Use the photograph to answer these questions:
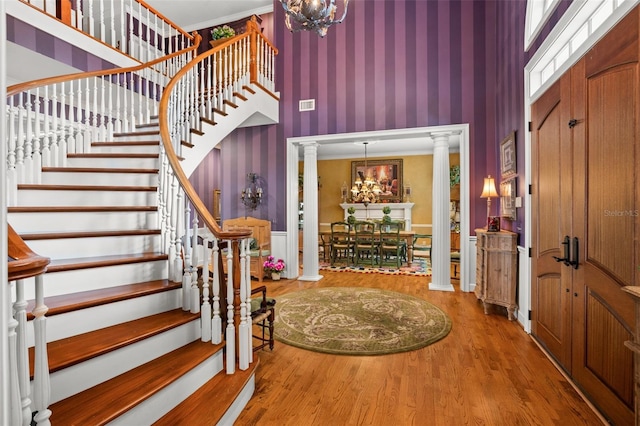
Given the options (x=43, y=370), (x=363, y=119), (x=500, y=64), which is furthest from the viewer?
(x=363, y=119)

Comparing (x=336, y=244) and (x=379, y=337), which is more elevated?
(x=336, y=244)

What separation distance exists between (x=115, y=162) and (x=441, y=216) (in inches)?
178

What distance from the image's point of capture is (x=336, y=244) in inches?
276

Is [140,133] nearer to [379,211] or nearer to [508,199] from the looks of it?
[508,199]

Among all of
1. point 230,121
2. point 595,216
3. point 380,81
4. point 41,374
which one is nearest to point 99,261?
point 41,374

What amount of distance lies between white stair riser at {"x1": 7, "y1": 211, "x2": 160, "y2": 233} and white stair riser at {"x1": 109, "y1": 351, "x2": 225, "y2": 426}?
1.34m

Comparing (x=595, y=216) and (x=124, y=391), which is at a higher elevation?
(x=595, y=216)

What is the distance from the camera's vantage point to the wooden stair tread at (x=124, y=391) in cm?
131

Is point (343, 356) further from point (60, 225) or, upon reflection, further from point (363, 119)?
point (363, 119)

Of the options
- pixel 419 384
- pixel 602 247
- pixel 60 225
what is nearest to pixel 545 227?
pixel 602 247

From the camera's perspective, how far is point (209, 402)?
174cm

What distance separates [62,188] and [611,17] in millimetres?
4068

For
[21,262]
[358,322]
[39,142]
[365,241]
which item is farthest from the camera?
[365,241]

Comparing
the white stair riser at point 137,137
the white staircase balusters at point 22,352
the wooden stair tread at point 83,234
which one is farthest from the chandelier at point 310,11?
the white staircase balusters at point 22,352
